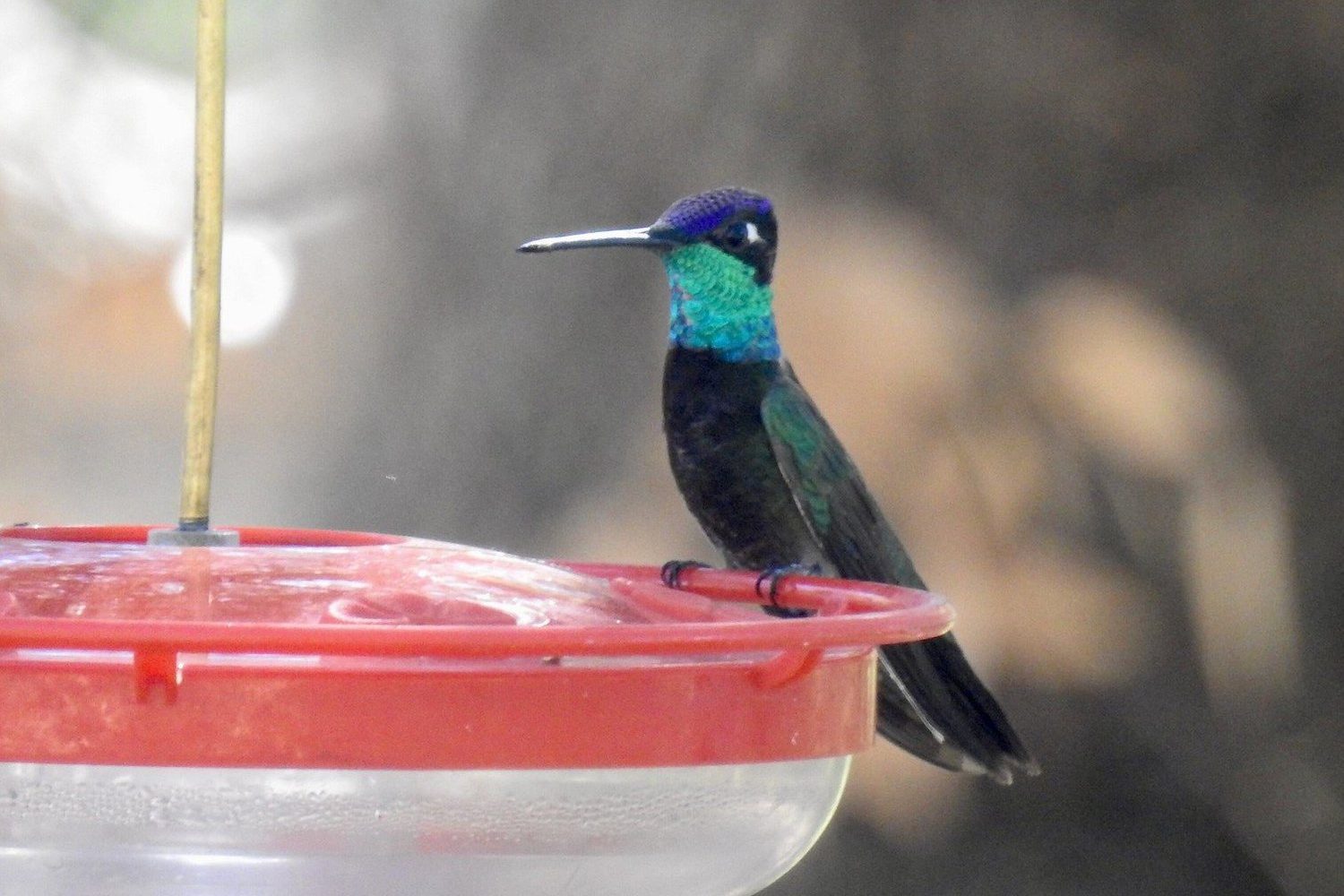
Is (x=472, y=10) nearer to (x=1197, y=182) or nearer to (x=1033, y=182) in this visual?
(x=1033, y=182)

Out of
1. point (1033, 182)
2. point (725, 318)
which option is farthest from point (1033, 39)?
point (725, 318)

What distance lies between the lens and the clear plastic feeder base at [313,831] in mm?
866

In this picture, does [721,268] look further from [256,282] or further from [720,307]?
[256,282]

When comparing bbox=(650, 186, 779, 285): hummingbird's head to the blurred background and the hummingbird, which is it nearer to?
the hummingbird

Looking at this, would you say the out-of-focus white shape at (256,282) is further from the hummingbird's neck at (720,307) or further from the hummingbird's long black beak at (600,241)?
the hummingbird's long black beak at (600,241)

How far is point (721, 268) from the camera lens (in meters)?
2.27

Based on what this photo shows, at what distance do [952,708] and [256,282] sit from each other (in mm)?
1816

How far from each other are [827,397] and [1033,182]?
1.61ft

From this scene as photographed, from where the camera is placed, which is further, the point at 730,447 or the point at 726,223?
the point at 730,447

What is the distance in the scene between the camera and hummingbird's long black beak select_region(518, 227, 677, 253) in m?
1.62

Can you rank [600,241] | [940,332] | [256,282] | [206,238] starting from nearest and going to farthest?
[206,238], [600,241], [940,332], [256,282]

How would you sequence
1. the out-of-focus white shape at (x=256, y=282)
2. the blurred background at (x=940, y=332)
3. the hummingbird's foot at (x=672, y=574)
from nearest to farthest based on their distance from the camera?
the hummingbird's foot at (x=672, y=574)
the blurred background at (x=940, y=332)
the out-of-focus white shape at (x=256, y=282)

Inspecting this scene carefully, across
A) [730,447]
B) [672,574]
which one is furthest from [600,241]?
[730,447]

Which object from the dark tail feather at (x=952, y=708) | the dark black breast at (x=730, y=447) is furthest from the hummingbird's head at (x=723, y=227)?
the dark tail feather at (x=952, y=708)
